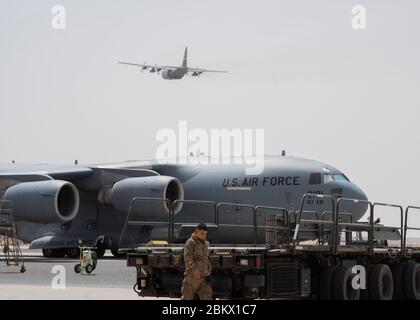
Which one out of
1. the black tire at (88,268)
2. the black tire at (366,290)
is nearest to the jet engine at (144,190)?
the black tire at (88,268)

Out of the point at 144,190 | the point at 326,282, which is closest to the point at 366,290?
the point at 326,282

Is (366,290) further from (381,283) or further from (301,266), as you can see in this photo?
(301,266)

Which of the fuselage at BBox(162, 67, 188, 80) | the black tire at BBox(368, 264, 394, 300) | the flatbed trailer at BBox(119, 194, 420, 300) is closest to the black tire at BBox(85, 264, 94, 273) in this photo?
the flatbed trailer at BBox(119, 194, 420, 300)

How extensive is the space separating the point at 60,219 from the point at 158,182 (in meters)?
3.78

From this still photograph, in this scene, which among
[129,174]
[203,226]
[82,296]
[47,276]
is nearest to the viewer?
[203,226]

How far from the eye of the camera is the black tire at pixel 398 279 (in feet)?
51.4

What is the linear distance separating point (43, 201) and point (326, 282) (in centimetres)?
2007

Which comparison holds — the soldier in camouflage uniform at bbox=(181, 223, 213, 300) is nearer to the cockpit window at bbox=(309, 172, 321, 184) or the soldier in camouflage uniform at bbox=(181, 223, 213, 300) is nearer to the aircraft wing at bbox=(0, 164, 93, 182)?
the cockpit window at bbox=(309, 172, 321, 184)

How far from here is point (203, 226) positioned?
12578 millimetres

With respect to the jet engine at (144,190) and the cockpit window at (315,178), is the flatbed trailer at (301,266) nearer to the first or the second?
the cockpit window at (315,178)

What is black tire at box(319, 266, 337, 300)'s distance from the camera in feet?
45.1

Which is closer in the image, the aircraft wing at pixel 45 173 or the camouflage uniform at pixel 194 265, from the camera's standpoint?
the camouflage uniform at pixel 194 265
